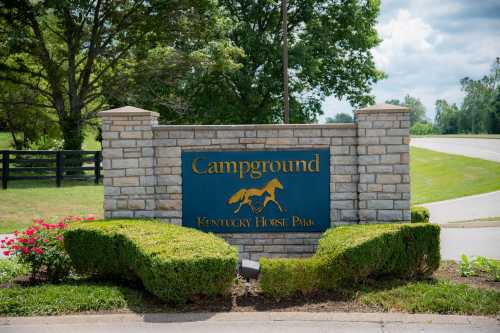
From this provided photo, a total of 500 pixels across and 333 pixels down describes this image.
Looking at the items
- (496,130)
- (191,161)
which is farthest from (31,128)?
(496,130)

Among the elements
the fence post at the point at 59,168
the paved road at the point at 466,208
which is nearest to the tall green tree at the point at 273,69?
the fence post at the point at 59,168

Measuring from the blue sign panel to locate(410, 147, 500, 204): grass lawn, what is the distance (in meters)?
11.4

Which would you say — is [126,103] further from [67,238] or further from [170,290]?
[170,290]

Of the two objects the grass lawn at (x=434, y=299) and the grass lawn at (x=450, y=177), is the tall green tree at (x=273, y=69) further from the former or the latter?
the grass lawn at (x=434, y=299)

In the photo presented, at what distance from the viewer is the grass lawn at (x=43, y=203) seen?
12359mm

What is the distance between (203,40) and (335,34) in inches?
315

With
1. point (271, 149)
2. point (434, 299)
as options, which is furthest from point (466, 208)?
point (434, 299)

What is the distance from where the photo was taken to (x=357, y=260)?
597 cm

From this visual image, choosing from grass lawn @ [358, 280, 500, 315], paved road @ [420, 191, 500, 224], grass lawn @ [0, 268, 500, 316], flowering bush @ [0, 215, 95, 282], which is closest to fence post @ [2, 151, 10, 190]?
flowering bush @ [0, 215, 95, 282]

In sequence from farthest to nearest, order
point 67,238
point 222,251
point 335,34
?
point 335,34 → point 67,238 → point 222,251

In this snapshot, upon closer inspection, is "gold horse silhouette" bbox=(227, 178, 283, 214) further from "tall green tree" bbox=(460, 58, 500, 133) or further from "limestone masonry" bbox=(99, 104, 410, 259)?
"tall green tree" bbox=(460, 58, 500, 133)

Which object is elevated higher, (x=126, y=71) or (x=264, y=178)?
(x=126, y=71)

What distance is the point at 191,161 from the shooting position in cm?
784

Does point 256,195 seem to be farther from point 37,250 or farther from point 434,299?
point 37,250
